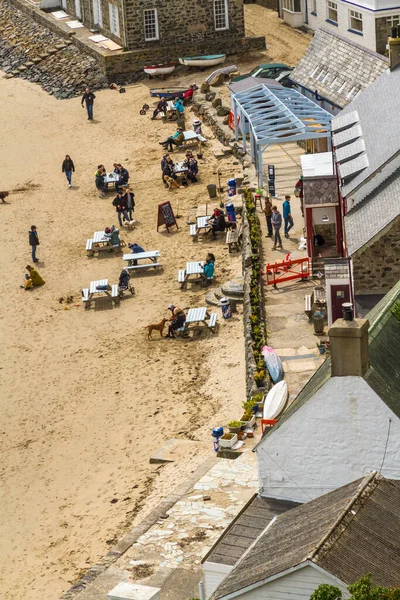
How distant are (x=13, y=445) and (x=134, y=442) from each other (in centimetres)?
303

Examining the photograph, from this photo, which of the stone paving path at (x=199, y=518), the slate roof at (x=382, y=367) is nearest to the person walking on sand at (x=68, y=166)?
the stone paving path at (x=199, y=518)

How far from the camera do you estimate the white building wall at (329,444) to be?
66.9 feet

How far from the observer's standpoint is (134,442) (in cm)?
3070

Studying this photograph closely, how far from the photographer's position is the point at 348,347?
2027cm

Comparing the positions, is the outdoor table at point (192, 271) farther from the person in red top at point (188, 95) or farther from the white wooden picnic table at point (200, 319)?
the person in red top at point (188, 95)

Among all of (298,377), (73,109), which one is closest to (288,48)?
(73,109)

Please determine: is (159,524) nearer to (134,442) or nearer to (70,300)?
(134,442)

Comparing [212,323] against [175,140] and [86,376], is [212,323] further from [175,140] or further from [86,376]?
[175,140]

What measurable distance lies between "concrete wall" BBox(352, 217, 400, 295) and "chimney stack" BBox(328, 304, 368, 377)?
10763 mm

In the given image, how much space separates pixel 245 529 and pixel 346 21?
3753 centimetres

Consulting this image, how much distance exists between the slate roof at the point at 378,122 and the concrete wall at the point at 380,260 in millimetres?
2088

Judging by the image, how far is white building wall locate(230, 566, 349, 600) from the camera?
1800cm

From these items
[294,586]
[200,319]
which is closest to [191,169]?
[200,319]

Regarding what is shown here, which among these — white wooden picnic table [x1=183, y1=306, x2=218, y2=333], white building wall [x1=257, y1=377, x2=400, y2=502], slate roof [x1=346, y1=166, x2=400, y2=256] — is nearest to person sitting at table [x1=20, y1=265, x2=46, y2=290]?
white wooden picnic table [x1=183, y1=306, x2=218, y2=333]
